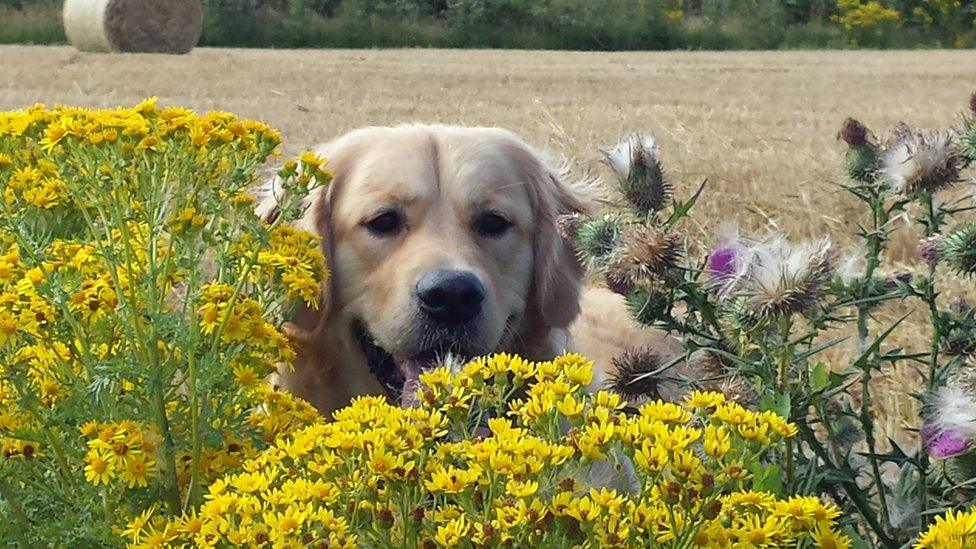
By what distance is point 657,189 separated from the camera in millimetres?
1930

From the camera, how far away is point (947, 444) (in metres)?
1.65

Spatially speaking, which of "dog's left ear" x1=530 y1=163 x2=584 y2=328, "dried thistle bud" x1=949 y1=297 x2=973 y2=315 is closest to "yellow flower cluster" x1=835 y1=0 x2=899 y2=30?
"dog's left ear" x1=530 y1=163 x2=584 y2=328

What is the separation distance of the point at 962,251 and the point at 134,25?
1544 centimetres

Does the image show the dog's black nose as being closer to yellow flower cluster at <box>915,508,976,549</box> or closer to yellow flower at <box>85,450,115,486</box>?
yellow flower at <box>85,450,115,486</box>

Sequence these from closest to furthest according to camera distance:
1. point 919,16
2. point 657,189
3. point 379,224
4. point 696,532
Result: 1. point 696,532
2. point 657,189
3. point 379,224
4. point 919,16

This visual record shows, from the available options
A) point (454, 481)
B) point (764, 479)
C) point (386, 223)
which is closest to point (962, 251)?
point (764, 479)

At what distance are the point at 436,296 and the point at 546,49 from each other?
864 inches

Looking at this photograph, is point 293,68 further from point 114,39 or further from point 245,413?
point 245,413

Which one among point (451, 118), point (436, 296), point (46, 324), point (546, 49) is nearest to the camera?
point (46, 324)

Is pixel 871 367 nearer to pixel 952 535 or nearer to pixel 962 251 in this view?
pixel 962 251

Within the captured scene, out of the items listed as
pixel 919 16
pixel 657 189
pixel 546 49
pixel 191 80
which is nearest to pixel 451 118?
pixel 191 80

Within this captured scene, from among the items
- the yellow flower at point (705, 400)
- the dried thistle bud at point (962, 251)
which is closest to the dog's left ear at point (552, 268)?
the dried thistle bud at point (962, 251)

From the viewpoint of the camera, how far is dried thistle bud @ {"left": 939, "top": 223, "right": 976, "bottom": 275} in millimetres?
1762

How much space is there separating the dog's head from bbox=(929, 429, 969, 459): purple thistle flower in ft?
4.27
